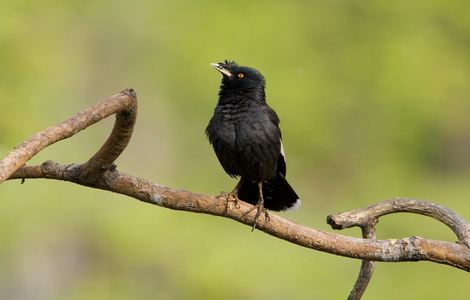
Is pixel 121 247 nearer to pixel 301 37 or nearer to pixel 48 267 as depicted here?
pixel 48 267

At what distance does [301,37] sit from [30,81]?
27.6 ft

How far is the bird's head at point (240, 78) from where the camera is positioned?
266 inches

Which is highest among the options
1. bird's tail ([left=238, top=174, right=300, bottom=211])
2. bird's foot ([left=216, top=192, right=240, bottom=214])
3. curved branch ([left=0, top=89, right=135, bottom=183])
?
bird's tail ([left=238, top=174, right=300, bottom=211])

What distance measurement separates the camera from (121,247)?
48.6ft

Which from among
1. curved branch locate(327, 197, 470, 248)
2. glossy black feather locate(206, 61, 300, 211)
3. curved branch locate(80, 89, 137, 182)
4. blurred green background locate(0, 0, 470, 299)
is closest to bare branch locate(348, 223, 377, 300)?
curved branch locate(327, 197, 470, 248)

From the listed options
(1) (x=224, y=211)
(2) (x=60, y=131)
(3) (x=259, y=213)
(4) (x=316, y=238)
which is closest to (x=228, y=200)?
(1) (x=224, y=211)

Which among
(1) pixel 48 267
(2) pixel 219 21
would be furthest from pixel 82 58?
(1) pixel 48 267

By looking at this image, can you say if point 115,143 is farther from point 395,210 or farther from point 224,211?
point 395,210

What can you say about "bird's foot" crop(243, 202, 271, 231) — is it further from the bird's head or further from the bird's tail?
the bird's head

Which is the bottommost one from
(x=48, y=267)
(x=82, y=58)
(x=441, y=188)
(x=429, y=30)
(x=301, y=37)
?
(x=48, y=267)

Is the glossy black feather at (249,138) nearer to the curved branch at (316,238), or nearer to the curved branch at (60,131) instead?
the curved branch at (316,238)

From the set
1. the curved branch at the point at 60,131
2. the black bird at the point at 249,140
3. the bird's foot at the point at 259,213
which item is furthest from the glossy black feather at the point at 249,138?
the curved branch at the point at 60,131

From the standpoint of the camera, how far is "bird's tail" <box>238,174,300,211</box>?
6746 mm

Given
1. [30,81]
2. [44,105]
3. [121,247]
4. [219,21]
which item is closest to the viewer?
[30,81]
